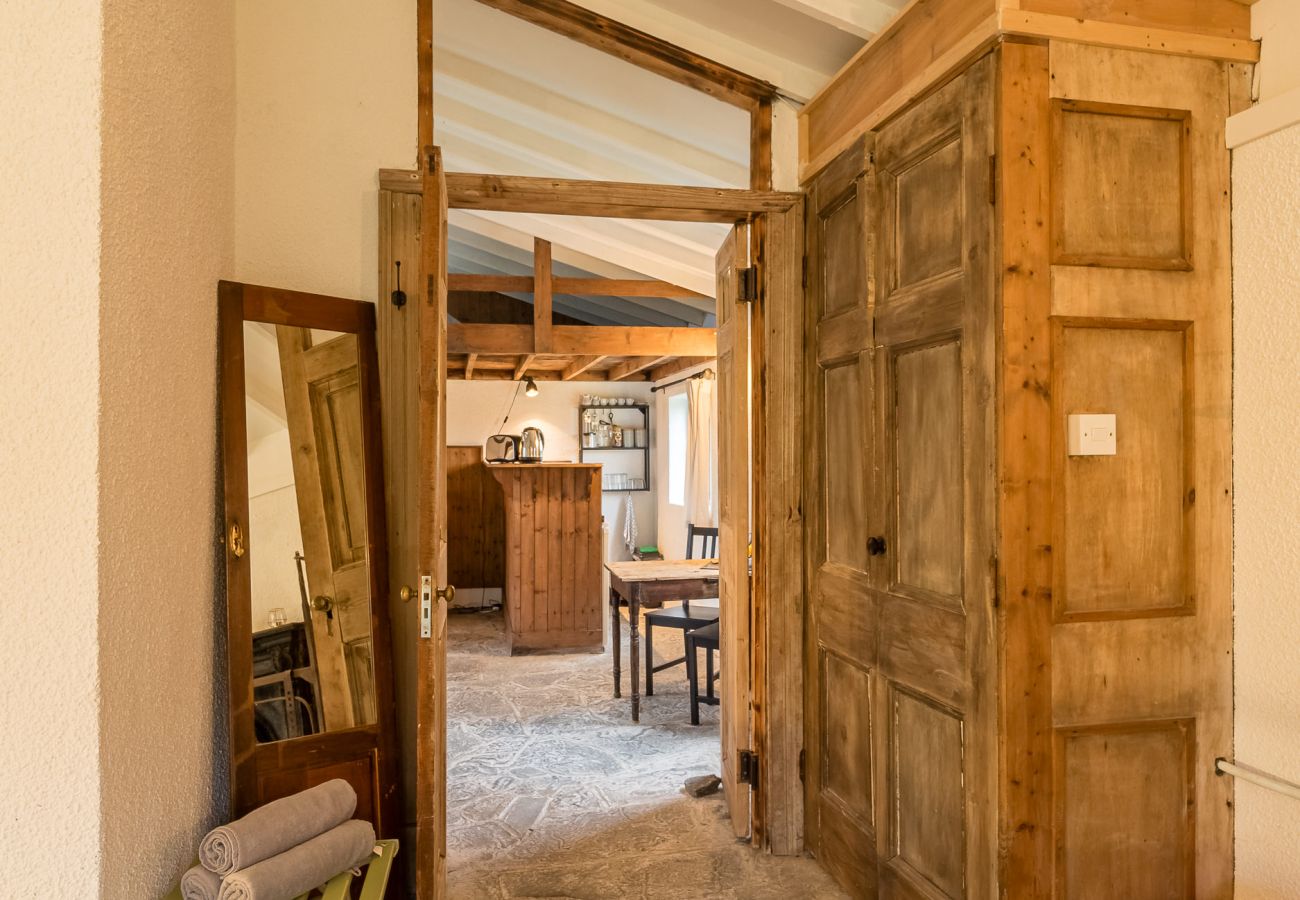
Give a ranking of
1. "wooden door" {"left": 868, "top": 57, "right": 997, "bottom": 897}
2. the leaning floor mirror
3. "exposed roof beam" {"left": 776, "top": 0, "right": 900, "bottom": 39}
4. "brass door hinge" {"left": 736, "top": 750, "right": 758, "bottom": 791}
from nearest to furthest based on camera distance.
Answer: "wooden door" {"left": 868, "top": 57, "right": 997, "bottom": 897}, the leaning floor mirror, "exposed roof beam" {"left": 776, "top": 0, "right": 900, "bottom": 39}, "brass door hinge" {"left": 736, "top": 750, "right": 758, "bottom": 791}

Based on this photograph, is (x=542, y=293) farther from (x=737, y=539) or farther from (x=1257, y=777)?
(x=1257, y=777)

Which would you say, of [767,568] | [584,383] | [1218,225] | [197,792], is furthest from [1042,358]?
[584,383]

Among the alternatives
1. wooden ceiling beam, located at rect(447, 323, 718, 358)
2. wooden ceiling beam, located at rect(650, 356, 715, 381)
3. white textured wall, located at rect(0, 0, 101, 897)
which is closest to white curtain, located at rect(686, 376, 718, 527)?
wooden ceiling beam, located at rect(650, 356, 715, 381)

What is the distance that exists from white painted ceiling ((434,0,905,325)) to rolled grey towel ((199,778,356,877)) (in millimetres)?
2499

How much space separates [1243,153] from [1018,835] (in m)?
1.68

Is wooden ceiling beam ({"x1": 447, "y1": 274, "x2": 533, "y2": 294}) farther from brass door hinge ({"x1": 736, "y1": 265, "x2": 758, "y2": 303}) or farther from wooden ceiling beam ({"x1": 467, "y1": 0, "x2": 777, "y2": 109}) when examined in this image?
brass door hinge ({"x1": 736, "y1": 265, "x2": 758, "y2": 303})

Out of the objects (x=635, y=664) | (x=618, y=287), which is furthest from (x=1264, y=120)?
(x=618, y=287)

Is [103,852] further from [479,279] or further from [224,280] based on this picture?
[479,279]

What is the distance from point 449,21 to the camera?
10.5 ft

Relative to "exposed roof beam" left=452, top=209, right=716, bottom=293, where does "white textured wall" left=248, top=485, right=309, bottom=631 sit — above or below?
below

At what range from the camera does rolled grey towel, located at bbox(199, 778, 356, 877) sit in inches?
67.0

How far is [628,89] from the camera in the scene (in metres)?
3.38

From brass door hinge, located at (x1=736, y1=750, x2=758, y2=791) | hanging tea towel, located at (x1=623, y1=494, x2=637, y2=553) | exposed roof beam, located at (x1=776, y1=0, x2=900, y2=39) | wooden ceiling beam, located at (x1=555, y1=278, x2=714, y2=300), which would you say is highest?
exposed roof beam, located at (x1=776, y1=0, x2=900, y2=39)

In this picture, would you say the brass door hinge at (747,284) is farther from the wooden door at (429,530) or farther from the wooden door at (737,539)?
the wooden door at (429,530)
